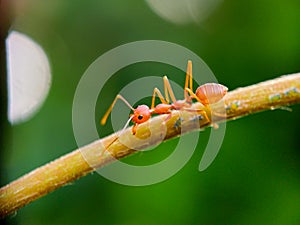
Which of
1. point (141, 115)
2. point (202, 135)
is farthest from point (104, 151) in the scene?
point (202, 135)

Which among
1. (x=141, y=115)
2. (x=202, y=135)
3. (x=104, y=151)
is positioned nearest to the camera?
(x=104, y=151)

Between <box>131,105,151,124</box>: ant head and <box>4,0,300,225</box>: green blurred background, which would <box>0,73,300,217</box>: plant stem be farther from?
<box>4,0,300,225</box>: green blurred background

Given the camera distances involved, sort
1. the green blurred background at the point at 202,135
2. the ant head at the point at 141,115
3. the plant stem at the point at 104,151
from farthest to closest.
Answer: the green blurred background at the point at 202,135 < the ant head at the point at 141,115 < the plant stem at the point at 104,151

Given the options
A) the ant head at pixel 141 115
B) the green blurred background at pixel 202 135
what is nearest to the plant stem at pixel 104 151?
the ant head at pixel 141 115

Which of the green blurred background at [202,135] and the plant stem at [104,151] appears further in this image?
the green blurred background at [202,135]

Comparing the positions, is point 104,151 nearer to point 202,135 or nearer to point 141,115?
point 141,115

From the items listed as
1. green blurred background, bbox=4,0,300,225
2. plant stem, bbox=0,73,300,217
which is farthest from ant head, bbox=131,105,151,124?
green blurred background, bbox=4,0,300,225

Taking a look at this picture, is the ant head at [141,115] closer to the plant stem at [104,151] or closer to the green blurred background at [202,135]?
the plant stem at [104,151]
